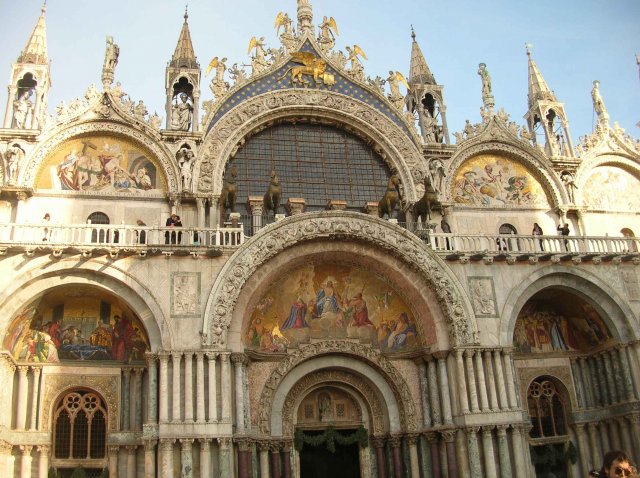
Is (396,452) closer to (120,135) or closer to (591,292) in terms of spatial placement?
(591,292)

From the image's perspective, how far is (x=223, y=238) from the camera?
68.4ft

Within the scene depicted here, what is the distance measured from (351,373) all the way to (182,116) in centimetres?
1027

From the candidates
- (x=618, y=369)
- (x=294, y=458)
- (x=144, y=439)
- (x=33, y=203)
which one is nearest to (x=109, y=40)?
(x=33, y=203)

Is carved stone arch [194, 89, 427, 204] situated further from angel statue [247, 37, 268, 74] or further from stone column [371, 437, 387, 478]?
stone column [371, 437, 387, 478]

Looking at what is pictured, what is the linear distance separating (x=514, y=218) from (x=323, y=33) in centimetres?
977

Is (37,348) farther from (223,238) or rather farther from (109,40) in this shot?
(109,40)

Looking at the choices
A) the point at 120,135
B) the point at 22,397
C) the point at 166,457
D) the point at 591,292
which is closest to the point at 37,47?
the point at 120,135

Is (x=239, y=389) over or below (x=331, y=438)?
over

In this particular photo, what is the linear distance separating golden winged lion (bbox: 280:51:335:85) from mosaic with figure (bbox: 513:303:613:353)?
35.3 feet

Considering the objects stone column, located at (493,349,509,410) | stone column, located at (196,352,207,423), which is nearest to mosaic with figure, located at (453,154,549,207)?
stone column, located at (493,349,509,410)

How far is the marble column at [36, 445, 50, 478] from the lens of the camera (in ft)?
62.6

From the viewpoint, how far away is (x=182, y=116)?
23797 mm

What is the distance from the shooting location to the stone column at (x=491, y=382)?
2030 centimetres

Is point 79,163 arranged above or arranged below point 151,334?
above
